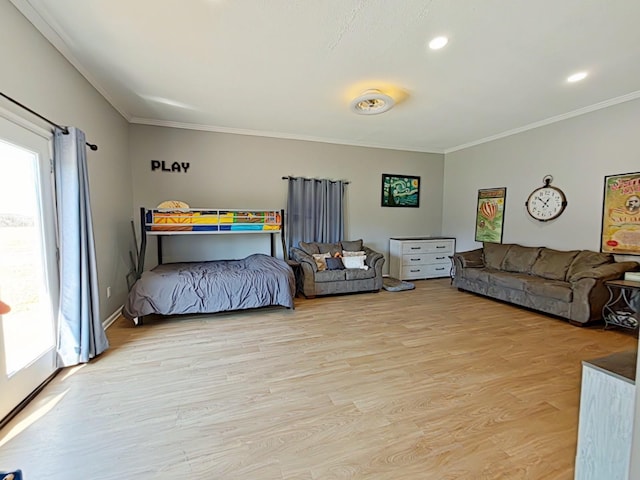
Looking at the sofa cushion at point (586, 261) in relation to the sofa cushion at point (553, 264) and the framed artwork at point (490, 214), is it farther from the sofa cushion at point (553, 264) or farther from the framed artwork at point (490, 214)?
the framed artwork at point (490, 214)

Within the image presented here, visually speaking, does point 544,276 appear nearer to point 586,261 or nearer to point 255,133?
point 586,261

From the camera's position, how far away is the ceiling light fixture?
319cm

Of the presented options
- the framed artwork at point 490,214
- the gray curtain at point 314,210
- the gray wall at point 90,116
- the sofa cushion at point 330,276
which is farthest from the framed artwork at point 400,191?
the gray wall at point 90,116

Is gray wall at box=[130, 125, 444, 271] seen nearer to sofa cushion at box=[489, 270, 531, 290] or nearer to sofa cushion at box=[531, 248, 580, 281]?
sofa cushion at box=[489, 270, 531, 290]

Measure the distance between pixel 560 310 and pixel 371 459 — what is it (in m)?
3.39

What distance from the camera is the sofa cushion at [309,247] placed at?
500 cm

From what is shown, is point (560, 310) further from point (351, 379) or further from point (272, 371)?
point (272, 371)

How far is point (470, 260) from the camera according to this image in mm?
4945

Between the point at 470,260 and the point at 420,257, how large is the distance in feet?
3.36

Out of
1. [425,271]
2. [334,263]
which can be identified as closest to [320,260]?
[334,263]

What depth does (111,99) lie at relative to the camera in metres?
3.57

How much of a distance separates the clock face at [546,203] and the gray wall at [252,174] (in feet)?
6.81

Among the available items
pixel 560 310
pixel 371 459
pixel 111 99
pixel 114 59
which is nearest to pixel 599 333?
pixel 560 310

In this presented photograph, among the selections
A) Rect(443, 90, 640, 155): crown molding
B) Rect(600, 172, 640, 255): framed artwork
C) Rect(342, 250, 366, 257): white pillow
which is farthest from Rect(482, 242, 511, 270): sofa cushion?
Rect(342, 250, 366, 257): white pillow
